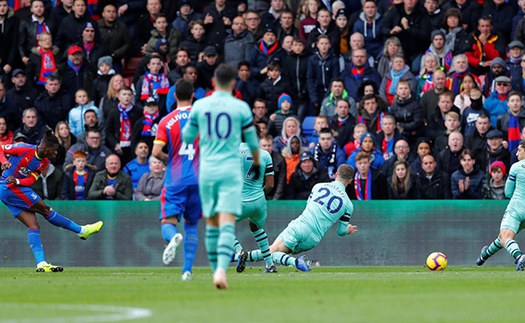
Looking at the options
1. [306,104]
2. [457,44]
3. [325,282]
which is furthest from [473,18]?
[325,282]

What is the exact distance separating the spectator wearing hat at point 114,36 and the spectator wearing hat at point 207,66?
2582 millimetres

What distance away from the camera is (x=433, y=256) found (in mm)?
17484

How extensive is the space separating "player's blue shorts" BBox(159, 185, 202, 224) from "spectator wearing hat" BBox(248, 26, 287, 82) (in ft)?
39.1

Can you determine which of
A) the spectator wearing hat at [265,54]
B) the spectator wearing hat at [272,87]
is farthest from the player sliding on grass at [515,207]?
the spectator wearing hat at [265,54]

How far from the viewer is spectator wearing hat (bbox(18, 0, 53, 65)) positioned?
1024 inches

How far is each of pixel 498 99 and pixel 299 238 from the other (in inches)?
294

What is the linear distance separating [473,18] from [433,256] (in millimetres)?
9097

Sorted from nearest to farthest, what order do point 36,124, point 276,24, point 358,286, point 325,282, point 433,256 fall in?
point 358,286
point 325,282
point 433,256
point 36,124
point 276,24

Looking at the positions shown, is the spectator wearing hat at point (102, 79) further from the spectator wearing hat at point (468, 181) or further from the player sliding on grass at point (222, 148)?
the player sliding on grass at point (222, 148)

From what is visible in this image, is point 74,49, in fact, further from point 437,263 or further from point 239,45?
point 437,263

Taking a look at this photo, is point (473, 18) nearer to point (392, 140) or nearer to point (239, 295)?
point (392, 140)

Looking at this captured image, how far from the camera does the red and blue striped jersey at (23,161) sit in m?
17.4

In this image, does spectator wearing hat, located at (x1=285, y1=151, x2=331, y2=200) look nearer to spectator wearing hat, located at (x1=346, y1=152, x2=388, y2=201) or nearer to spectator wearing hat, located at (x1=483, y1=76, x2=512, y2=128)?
spectator wearing hat, located at (x1=346, y1=152, x2=388, y2=201)

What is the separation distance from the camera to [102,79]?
81.8 feet
